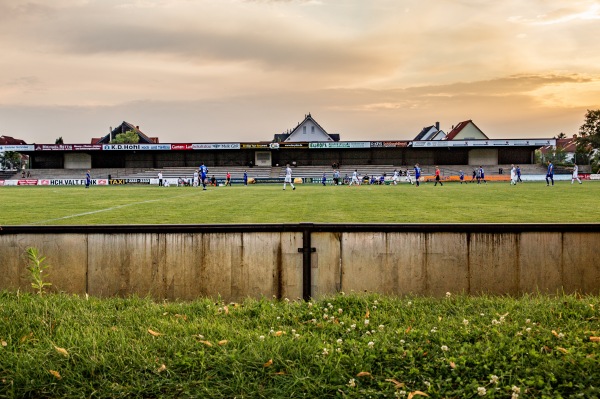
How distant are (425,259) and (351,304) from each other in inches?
67.4

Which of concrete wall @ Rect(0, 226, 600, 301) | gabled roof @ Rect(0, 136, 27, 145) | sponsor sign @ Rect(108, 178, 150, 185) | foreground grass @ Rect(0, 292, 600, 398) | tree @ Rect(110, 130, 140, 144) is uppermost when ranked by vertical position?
gabled roof @ Rect(0, 136, 27, 145)

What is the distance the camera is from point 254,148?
2901 inches

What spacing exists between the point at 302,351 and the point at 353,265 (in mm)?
2962

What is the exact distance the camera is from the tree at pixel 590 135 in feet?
324

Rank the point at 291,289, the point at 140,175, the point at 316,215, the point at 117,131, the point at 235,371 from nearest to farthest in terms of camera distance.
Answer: the point at 235,371, the point at 291,289, the point at 316,215, the point at 140,175, the point at 117,131

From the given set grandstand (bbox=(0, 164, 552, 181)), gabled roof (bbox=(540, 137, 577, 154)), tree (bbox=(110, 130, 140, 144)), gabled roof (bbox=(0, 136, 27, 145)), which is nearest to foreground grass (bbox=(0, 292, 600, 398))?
grandstand (bbox=(0, 164, 552, 181))

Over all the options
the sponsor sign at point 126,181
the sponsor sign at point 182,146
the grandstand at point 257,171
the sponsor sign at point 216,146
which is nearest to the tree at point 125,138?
the grandstand at point 257,171

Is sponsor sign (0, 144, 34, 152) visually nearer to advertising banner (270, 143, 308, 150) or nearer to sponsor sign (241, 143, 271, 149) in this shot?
sponsor sign (241, 143, 271, 149)

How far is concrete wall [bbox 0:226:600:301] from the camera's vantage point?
25.5ft

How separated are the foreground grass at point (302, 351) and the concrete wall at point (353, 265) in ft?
3.56

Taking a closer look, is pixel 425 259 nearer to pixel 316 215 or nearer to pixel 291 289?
pixel 291 289

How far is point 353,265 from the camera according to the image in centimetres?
779

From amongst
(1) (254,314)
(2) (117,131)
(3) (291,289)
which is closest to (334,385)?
(1) (254,314)

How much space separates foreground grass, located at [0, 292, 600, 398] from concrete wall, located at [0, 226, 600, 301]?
1084 millimetres
